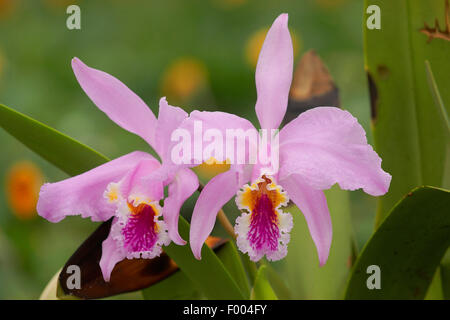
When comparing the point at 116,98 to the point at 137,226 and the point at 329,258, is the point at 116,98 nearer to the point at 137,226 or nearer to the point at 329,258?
the point at 137,226

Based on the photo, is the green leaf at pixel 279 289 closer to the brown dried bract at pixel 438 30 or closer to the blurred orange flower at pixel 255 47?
the brown dried bract at pixel 438 30

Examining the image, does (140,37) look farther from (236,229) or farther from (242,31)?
(236,229)

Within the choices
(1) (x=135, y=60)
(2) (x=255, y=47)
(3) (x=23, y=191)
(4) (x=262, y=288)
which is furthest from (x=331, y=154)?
(1) (x=135, y=60)

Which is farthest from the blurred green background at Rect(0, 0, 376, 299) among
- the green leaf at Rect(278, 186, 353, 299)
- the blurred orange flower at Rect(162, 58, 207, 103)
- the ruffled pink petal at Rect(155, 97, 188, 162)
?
the ruffled pink petal at Rect(155, 97, 188, 162)

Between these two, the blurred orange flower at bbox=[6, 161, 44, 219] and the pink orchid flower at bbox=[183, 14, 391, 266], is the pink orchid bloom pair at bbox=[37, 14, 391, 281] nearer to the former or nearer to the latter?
the pink orchid flower at bbox=[183, 14, 391, 266]
